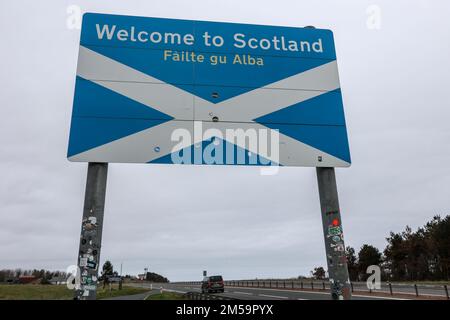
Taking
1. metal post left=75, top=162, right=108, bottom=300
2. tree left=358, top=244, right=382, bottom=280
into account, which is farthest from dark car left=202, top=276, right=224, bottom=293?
tree left=358, top=244, right=382, bottom=280

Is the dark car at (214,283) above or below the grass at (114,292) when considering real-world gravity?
above

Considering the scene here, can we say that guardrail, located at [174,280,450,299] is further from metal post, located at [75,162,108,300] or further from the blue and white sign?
metal post, located at [75,162,108,300]

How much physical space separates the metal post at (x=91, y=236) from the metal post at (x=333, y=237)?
8.75 ft

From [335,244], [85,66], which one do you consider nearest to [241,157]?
[335,244]

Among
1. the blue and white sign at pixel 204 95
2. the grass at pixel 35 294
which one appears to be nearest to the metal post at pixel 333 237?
the blue and white sign at pixel 204 95

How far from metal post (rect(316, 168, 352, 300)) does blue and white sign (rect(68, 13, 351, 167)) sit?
29 cm

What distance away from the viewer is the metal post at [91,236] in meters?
3.64

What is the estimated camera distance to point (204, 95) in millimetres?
4578

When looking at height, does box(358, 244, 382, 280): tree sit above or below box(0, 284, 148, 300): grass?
above

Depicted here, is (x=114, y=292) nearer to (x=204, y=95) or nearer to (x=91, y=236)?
(x=91, y=236)

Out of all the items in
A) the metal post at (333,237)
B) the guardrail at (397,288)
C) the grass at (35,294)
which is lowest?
the grass at (35,294)

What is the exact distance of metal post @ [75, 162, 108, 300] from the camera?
11.9 feet

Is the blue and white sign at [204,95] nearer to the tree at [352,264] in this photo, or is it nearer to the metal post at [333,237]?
the metal post at [333,237]
